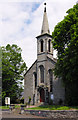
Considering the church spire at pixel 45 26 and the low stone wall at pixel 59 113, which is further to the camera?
the church spire at pixel 45 26

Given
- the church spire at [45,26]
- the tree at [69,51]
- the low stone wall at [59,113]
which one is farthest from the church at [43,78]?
the low stone wall at [59,113]

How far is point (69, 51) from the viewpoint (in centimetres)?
2238

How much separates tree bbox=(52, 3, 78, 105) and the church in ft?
15.5

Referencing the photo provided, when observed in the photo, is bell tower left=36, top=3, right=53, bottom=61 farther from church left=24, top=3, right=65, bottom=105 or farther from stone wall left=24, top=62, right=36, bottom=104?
stone wall left=24, top=62, right=36, bottom=104

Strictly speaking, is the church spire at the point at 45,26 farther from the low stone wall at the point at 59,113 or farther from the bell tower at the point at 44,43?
the low stone wall at the point at 59,113

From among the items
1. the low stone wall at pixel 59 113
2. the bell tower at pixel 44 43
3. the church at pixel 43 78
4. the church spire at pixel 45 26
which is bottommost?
the low stone wall at pixel 59 113

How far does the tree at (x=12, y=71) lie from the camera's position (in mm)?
34906

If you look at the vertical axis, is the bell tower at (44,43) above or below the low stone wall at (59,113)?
above

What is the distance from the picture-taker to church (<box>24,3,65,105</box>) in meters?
31.1

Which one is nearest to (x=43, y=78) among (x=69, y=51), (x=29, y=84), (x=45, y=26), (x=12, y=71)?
(x=29, y=84)

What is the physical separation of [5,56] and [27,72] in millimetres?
6284

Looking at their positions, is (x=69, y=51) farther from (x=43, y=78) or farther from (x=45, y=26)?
(x=45, y=26)

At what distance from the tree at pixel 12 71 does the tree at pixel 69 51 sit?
13.7m

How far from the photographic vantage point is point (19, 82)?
37688 millimetres
